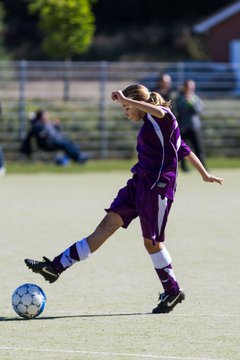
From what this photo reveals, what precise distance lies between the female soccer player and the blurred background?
1624cm

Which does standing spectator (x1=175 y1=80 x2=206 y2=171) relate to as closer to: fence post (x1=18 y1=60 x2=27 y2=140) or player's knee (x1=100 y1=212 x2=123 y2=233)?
fence post (x1=18 y1=60 x2=27 y2=140)

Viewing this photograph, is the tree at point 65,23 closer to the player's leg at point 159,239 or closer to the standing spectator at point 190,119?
the standing spectator at point 190,119

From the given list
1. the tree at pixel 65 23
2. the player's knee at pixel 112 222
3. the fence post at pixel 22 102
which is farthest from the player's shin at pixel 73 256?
the tree at pixel 65 23

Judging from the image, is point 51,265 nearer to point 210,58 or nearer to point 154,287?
point 154,287

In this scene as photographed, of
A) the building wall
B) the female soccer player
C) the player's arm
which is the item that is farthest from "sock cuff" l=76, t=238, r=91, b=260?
the building wall

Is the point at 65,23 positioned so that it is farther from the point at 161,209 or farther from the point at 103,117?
the point at 161,209

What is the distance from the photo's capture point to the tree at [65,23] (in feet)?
114

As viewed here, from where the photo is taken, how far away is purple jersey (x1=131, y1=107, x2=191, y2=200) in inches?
322

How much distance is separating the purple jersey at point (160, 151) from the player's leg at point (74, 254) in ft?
1.52

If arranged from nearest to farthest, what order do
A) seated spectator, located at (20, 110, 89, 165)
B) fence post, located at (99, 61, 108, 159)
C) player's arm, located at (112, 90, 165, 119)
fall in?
player's arm, located at (112, 90, 165, 119), seated spectator, located at (20, 110, 89, 165), fence post, located at (99, 61, 108, 159)

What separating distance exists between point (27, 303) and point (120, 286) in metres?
1.64

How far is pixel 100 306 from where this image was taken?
8.50m

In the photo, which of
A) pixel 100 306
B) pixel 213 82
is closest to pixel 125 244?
pixel 100 306

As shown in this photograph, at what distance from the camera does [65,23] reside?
35.4 metres
